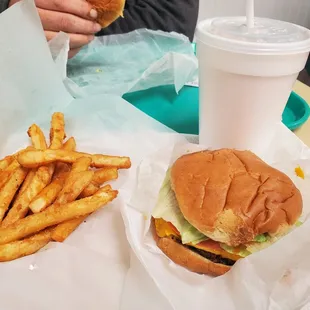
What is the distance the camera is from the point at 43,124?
1.16 meters

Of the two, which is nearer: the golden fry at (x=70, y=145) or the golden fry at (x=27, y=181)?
the golden fry at (x=27, y=181)

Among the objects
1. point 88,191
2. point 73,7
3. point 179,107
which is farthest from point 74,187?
point 73,7

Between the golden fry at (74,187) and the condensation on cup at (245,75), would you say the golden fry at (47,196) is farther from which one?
the condensation on cup at (245,75)

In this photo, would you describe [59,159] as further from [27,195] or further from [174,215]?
[174,215]

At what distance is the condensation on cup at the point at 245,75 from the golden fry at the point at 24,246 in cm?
45

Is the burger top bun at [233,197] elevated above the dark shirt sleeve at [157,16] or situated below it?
above

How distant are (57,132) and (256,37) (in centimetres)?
48

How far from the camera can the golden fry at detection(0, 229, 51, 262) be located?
75 cm

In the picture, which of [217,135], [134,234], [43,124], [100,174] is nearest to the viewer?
[134,234]

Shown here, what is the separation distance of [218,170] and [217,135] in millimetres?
221

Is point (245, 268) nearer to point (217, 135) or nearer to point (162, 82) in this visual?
point (217, 135)

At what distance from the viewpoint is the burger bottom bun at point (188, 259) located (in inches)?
30.0

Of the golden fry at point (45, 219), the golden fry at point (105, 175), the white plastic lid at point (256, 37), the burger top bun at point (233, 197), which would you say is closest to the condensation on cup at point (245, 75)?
the white plastic lid at point (256, 37)

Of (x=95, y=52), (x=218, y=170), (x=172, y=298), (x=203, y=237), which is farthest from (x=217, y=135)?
(x=95, y=52)
